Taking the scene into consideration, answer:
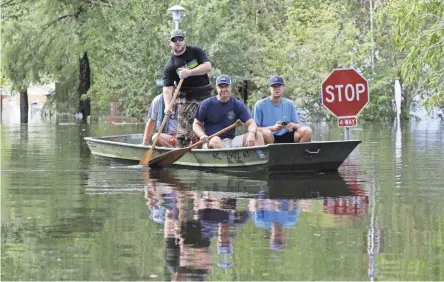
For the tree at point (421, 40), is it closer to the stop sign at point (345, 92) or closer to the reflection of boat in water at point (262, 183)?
the stop sign at point (345, 92)

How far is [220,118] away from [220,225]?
7639 millimetres

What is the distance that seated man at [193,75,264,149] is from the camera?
59.9 ft

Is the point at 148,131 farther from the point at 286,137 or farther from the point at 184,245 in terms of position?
the point at 184,245

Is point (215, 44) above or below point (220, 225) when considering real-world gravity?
above

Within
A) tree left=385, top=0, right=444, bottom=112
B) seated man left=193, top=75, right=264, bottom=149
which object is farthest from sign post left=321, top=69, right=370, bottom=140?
tree left=385, top=0, right=444, bottom=112

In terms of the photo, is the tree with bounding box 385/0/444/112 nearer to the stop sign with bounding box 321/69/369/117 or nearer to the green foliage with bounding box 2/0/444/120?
the stop sign with bounding box 321/69/369/117

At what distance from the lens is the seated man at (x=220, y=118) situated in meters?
18.3

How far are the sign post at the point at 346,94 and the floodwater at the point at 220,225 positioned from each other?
94cm

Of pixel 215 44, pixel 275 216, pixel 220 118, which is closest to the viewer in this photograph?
pixel 275 216

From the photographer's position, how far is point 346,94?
63.9 feet

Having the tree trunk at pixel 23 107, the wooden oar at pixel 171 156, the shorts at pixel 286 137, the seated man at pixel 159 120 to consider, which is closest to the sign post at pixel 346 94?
the shorts at pixel 286 137

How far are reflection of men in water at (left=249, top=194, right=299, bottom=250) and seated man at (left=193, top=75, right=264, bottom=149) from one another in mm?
4552

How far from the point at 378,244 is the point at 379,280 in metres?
1.66

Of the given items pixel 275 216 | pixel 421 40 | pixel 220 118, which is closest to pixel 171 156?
pixel 220 118
